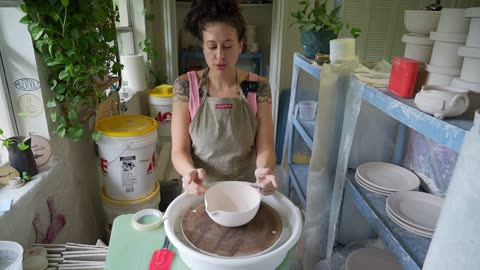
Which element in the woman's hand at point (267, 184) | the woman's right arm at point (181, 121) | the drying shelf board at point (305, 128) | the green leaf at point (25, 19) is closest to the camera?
the woman's hand at point (267, 184)

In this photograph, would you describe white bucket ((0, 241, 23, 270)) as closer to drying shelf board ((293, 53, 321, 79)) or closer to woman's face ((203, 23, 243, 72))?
woman's face ((203, 23, 243, 72))

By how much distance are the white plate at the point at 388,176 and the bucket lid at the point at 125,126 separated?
3.23 feet

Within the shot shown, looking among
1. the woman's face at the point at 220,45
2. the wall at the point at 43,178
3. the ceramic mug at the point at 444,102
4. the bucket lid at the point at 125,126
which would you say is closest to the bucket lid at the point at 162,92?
the bucket lid at the point at 125,126

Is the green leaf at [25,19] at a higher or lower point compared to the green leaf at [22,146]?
higher

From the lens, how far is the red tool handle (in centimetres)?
71

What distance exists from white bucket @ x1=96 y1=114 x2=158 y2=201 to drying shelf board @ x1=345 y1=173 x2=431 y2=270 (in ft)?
3.07

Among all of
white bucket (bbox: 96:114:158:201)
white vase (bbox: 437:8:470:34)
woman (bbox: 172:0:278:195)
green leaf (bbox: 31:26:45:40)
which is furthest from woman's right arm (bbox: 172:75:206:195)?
white vase (bbox: 437:8:470:34)

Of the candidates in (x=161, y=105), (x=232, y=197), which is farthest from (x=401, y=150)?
(x=161, y=105)

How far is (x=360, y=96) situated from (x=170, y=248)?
0.76m

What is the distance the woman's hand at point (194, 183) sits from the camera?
855mm

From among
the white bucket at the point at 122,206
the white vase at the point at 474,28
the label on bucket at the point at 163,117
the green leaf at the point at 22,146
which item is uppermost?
the white vase at the point at 474,28

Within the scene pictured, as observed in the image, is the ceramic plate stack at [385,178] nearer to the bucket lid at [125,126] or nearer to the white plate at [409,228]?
the white plate at [409,228]

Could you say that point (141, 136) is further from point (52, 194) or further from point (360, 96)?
point (360, 96)

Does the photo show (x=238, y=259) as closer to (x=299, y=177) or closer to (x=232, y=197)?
(x=232, y=197)
